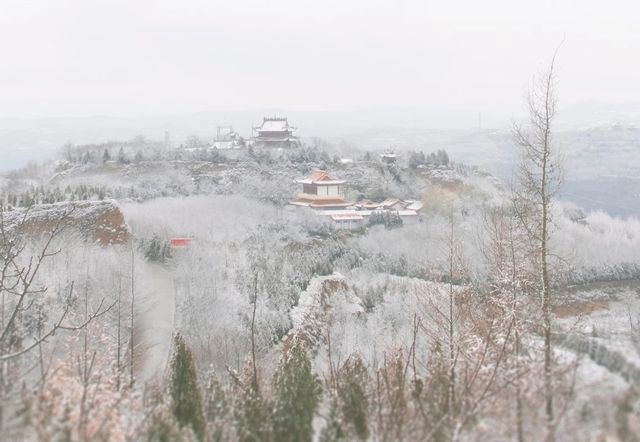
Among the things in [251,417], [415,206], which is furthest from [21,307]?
[415,206]

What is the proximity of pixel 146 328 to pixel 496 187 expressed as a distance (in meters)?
36.8

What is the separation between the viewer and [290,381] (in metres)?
7.11

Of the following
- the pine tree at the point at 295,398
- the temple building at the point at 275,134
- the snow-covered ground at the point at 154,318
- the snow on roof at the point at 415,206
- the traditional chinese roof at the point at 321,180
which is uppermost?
the temple building at the point at 275,134

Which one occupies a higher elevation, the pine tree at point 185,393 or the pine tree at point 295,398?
the pine tree at point 295,398

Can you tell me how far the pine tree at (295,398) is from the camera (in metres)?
6.25

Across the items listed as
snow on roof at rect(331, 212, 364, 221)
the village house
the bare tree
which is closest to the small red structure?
the bare tree

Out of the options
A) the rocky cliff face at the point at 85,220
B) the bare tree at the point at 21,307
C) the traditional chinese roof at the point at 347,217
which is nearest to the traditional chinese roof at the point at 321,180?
the traditional chinese roof at the point at 347,217

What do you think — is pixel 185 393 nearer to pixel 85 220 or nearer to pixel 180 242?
pixel 85 220

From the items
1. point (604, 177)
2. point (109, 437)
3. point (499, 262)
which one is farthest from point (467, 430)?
point (604, 177)

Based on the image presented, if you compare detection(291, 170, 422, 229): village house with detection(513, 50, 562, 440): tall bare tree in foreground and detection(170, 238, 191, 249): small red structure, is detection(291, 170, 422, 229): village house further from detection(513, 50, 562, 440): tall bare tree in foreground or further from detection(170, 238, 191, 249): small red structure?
detection(513, 50, 562, 440): tall bare tree in foreground

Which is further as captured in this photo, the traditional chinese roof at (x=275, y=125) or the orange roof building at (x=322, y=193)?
the traditional chinese roof at (x=275, y=125)

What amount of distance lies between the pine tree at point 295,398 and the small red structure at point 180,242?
17522 millimetres

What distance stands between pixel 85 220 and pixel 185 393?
59.3 ft

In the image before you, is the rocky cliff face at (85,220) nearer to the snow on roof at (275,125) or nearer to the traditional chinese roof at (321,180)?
the traditional chinese roof at (321,180)
